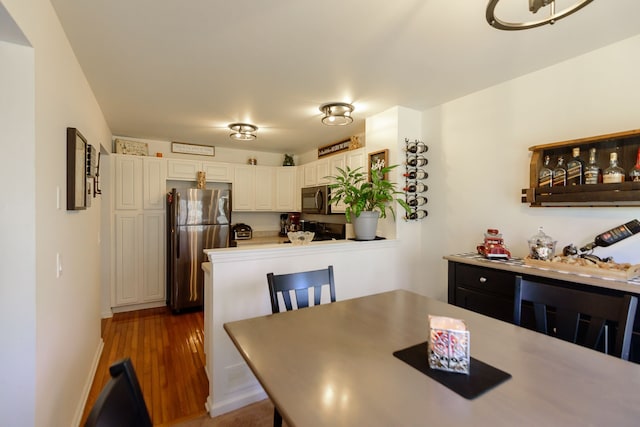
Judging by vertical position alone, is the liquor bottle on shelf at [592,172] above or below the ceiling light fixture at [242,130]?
below

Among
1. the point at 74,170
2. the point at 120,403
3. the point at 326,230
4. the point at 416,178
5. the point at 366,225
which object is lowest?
the point at 120,403

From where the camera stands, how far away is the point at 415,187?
3018 millimetres

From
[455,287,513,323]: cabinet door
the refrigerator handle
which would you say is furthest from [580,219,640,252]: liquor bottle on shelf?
Result: the refrigerator handle

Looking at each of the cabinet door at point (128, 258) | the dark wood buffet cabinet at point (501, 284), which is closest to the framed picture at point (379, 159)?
the dark wood buffet cabinet at point (501, 284)

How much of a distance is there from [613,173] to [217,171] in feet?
14.1

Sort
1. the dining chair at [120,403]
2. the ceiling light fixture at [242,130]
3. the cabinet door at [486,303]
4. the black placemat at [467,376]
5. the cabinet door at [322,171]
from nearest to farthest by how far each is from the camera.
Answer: the dining chair at [120,403] < the black placemat at [467,376] < the cabinet door at [486,303] < the ceiling light fixture at [242,130] < the cabinet door at [322,171]

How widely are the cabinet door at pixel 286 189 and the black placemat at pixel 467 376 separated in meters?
4.08

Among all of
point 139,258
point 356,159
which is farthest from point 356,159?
point 139,258

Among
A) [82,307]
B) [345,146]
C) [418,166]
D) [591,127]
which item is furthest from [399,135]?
[82,307]


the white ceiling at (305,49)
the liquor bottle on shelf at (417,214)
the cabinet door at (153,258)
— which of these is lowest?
the cabinet door at (153,258)

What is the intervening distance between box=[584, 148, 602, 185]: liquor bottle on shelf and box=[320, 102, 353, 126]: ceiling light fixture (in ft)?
6.07

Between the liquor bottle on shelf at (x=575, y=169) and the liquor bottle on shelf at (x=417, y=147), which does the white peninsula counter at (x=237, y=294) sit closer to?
the liquor bottle on shelf at (x=417, y=147)

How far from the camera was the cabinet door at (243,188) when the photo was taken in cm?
465

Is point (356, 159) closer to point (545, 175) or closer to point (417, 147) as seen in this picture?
point (417, 147)
